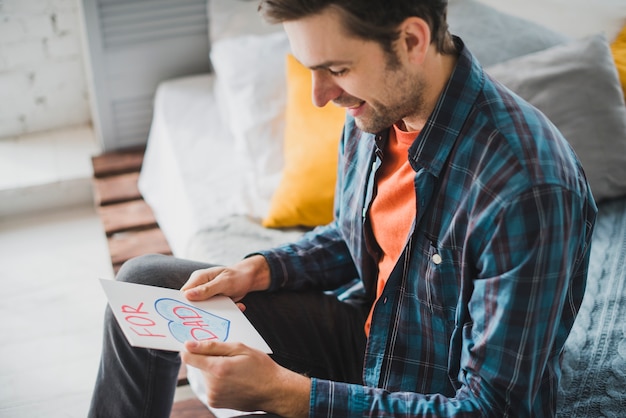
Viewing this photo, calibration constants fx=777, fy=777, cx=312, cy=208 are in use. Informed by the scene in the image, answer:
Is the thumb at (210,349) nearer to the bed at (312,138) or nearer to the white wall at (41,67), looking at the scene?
the bed at (312,138)

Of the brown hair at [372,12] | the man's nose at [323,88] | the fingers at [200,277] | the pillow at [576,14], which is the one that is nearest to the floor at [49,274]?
the fingers at [200,277]

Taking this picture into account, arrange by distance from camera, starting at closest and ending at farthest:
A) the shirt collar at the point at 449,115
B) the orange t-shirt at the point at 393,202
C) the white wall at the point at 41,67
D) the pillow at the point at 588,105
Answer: the shirt collar at the point at 449,115 < the orange t-shirt at the point at 393,202 < the pillow at the point at 588,105 < the white wall at the point at 41,67

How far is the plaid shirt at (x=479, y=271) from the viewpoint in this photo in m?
1.02

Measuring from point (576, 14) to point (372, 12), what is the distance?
4.15 ft

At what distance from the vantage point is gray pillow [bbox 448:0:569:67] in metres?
1.96

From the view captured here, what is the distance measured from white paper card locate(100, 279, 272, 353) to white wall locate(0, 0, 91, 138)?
4.97 ft

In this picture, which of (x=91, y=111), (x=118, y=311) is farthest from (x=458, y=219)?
(x=91, y=111)

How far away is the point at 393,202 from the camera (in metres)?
1.29

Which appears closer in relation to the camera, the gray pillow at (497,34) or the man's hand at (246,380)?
the man's hand at (246,380)

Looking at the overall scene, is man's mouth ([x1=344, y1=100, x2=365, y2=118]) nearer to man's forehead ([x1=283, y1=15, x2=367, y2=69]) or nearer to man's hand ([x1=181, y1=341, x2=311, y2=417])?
man's forehead ([x1=283, y1=15, x2=367, y2=69])

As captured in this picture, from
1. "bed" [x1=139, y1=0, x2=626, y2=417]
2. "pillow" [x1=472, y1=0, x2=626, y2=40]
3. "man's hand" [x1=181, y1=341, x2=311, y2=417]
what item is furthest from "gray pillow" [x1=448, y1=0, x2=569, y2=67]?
"man's hand" [x1=181, y1=341, x2=311, y2=417]

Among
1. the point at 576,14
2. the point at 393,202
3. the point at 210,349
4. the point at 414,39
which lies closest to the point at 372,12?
the point at 414,39

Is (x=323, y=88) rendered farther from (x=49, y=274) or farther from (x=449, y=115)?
(x=49, y=274)

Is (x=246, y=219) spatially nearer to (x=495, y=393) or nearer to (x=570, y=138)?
(x=570, y=138)
